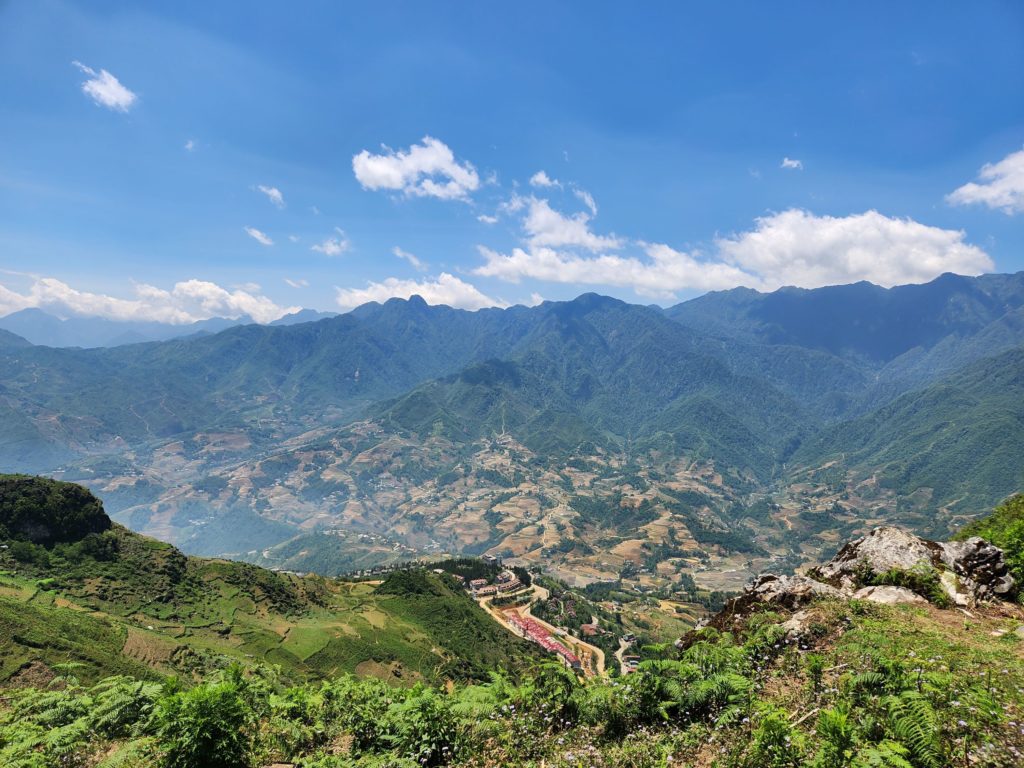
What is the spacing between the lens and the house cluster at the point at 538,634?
77938 mm

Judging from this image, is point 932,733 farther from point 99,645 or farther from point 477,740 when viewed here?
point 99,645

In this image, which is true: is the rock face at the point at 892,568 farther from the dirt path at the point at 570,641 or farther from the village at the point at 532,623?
the dirt path at the point at 570,641

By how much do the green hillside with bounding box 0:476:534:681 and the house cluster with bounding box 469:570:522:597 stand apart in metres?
34.9

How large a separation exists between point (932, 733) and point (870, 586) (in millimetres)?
10592

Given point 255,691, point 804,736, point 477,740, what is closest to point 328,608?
point 255,691

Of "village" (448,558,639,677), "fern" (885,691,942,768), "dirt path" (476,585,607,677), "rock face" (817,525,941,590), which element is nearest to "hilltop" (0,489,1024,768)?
"fern" (885,691,942,768)

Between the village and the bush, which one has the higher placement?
the bush

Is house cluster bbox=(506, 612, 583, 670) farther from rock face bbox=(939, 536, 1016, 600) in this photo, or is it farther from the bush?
the bush

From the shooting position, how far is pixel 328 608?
69.4m

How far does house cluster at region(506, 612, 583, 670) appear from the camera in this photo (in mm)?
77938

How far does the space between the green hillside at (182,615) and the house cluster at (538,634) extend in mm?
6679

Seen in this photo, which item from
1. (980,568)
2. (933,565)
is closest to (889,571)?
(933,565)

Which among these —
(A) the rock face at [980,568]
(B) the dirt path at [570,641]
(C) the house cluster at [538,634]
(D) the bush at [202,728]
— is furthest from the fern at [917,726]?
(C) the house cluster at [538,634]

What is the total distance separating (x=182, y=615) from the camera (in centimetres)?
5422
